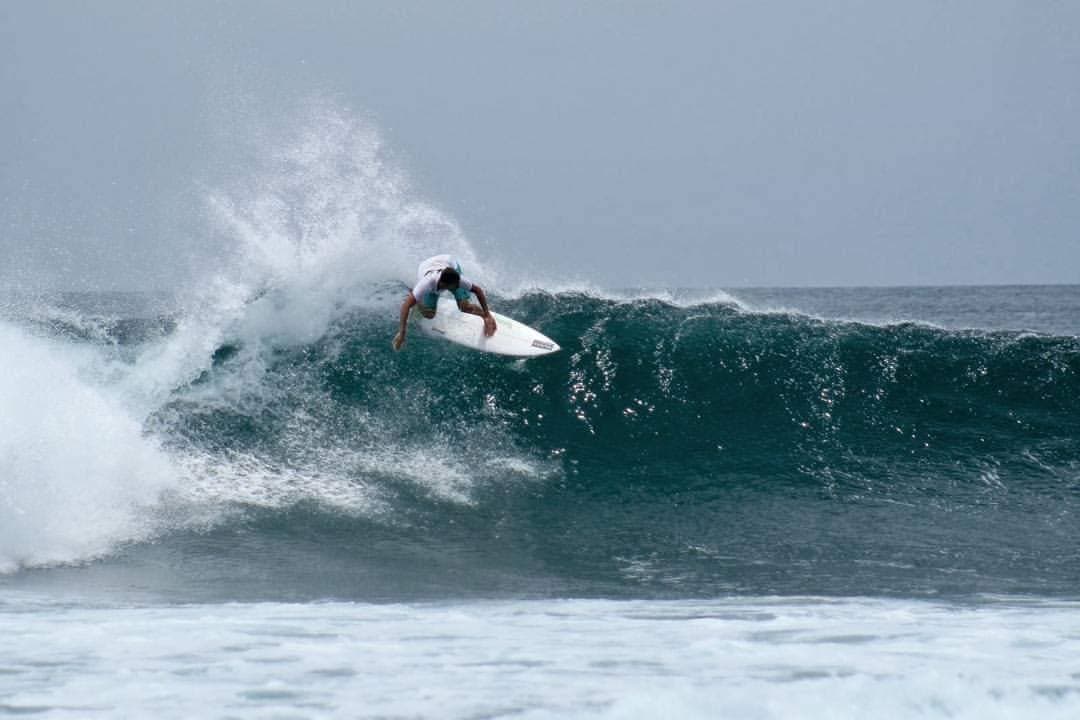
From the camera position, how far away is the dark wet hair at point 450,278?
9.62 meters

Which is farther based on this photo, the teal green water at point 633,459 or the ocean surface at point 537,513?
the teal green water at point 633,459

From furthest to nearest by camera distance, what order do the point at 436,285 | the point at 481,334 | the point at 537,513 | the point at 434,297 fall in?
the point at 481,334
the point at 434,297
the point at 436,285
the point at 537,513

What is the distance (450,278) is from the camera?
969 centimetres

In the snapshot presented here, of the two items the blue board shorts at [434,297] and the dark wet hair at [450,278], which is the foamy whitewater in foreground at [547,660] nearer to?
the dark wet hair at [450,278]

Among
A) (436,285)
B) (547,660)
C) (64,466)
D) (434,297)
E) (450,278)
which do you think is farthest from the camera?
(434,297)

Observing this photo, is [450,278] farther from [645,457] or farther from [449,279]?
[645,457]

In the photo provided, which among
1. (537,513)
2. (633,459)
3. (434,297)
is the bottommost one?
(537,513)

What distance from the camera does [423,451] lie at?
9.91m

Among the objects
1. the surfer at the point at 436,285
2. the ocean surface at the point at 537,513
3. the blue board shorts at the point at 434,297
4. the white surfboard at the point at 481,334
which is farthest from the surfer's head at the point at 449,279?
the ocean surface at the point at 537,513

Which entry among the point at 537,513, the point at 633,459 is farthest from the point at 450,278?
the point at 633,459

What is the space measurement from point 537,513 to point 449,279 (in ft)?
7.95

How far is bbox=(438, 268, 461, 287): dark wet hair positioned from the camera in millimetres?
9625

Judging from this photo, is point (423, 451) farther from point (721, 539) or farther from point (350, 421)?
point (721, 539)

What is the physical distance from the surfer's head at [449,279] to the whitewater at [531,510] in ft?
4.82
